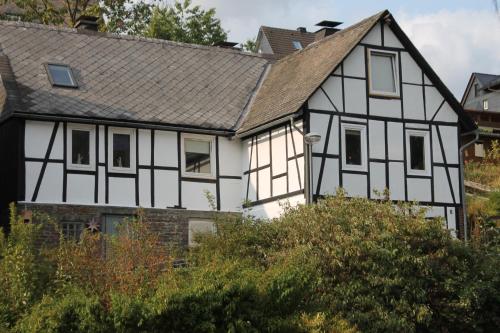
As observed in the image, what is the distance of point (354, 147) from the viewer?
27500 millimetres

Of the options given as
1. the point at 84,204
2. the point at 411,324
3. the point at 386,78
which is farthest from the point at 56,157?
the point at 411,324

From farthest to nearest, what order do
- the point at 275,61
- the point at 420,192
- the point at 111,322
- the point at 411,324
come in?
the point at 275,61 < the point at 420,192 < the point at 411,324 < the point at 111,322

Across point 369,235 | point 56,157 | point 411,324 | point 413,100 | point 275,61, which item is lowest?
point 411,324

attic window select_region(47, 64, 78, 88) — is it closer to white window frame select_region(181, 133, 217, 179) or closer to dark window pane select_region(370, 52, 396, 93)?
white window frame select_region(181, 133, 217, 179)

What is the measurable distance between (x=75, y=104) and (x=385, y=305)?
1162 cm

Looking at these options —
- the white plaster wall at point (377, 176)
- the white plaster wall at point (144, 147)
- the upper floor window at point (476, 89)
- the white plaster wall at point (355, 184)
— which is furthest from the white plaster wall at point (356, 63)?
the upper floor window at point (476, 89)

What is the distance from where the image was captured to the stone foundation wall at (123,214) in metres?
25.3

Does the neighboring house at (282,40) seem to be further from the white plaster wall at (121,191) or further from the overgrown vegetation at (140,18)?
the white plaster wall at (121,191)

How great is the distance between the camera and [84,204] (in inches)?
1030

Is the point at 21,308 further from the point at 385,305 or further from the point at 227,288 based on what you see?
the point at 385,305

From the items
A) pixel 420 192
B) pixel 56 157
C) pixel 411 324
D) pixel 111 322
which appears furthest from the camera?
pixel 420 192

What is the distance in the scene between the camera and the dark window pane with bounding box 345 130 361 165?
89.7 ft

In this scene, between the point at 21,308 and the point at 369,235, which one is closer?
the point at 21,308

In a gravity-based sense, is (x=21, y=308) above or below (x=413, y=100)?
below
